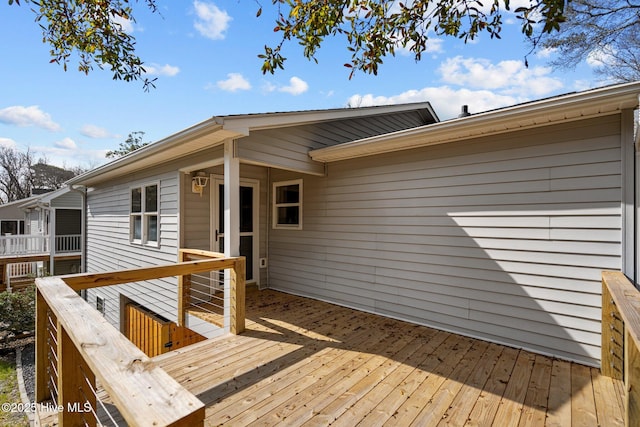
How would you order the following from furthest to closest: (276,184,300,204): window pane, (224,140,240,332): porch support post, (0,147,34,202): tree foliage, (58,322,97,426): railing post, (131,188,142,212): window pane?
(0,147,34,202): tree foliage < (131,188,142,212): window pane < (276,184,300,204): window pane < (224,140,240,332): porch support post < (58,322,97,426): railing post

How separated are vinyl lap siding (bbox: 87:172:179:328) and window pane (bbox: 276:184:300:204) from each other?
72.3 inches

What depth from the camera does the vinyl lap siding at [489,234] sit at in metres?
2.98

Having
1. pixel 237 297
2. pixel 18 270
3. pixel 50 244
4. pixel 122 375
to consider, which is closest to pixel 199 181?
pixel 237 297

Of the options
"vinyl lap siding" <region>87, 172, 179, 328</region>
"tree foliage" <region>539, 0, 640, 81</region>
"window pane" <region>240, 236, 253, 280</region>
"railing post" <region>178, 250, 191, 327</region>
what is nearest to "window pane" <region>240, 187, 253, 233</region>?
"window pane" <region>240, 236, 253, 280</region>

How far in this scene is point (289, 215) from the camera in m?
5.89

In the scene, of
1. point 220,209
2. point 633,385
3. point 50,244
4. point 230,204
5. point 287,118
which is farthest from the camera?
point 50,244

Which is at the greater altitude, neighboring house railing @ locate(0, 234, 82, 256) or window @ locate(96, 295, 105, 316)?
neighboring house railing @ locate(0, 234, 82, 256)

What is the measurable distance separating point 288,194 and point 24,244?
14099 mm

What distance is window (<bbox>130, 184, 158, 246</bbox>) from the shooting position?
6086 mm

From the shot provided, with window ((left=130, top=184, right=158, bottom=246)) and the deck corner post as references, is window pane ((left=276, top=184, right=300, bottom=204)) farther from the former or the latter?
the deck corner post

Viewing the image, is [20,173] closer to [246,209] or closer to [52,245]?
[52,245]

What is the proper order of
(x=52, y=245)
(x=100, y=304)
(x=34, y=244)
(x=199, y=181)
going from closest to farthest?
(x=199, y=181) < (x=100, y=304) < (x=52, y=245) < (x=34, y=244)

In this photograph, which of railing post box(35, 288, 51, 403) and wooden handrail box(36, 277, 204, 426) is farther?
railing post box(35, 288, 51, 403)

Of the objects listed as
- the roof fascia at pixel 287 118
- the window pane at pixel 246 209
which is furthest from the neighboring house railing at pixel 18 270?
the roof fascia at pixel 287 118
